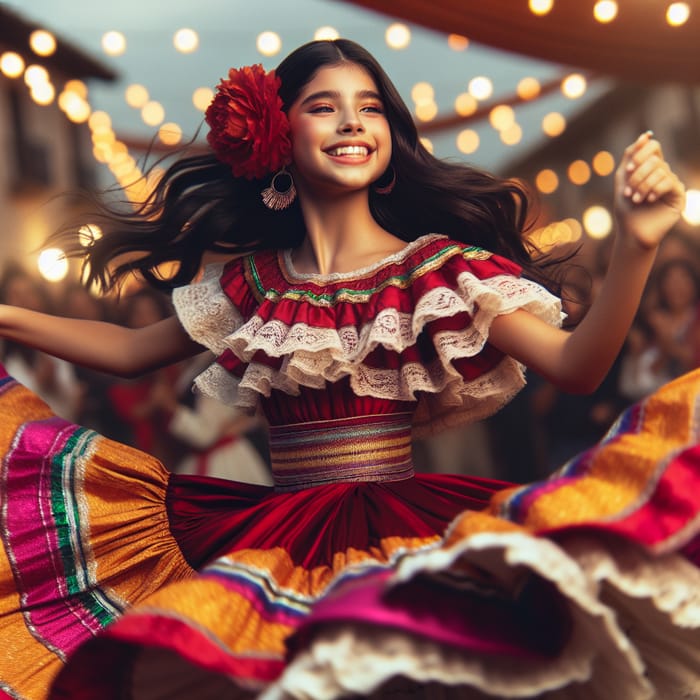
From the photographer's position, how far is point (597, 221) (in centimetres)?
404

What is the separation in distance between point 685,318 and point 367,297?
2.50 metres

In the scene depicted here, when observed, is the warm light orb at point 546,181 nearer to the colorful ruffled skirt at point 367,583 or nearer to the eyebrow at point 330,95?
the eyebrow at point 330,95

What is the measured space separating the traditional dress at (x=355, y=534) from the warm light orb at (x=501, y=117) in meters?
2.53

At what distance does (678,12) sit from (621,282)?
1939 mm

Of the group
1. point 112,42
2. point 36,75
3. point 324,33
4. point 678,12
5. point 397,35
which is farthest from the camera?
point 112,42

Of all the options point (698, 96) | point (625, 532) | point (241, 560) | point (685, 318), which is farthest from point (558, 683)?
point (698, 96)

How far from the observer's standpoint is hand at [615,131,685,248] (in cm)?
121

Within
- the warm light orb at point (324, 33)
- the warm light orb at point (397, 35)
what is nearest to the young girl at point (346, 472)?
the warm light orb at point (324, 33)

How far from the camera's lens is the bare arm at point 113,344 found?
1.68m

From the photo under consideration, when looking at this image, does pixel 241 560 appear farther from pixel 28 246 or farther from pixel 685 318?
pixel 28 246

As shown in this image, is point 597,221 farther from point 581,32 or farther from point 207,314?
point 207,314

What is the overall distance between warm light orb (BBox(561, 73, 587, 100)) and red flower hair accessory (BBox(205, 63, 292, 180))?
2519 millimetres

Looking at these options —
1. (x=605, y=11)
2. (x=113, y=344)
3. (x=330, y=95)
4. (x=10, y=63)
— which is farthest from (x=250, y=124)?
Answer: (x=10, y=63)

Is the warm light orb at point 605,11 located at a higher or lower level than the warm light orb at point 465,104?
higher
